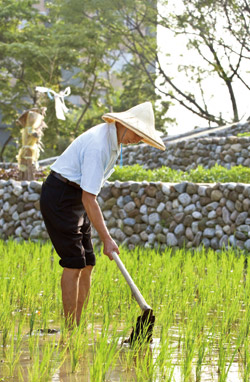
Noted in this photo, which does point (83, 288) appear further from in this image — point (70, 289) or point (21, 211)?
point (21, 211)

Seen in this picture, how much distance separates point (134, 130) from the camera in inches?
125

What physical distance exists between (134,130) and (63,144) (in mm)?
18138

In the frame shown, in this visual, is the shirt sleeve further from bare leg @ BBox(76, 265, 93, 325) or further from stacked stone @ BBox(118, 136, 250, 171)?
stacked stone @ BBox(118, 136, 250, 171)

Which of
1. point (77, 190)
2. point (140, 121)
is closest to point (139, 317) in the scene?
point (77, 190)

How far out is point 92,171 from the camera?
307 cm

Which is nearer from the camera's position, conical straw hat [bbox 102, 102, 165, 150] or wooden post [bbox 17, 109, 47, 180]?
conical straw hat [bbox 102, 102, 165, 150]

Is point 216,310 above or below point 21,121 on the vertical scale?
below

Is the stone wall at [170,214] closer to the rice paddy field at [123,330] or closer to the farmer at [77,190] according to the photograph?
the rice paddy field at [123,330]

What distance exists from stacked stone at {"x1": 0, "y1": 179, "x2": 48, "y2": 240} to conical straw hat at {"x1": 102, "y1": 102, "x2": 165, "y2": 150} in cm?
527

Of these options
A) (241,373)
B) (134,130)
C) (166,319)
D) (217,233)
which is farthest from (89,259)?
(217,233)

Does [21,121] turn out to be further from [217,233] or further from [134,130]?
[134,130]

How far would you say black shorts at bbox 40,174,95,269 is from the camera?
333cm

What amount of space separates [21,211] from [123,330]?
20.1 ft

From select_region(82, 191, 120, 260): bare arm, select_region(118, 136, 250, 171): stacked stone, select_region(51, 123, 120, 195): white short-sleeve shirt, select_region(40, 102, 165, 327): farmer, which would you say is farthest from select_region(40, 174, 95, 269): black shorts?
select_region(118, 136, 250, 171): stacked stone
